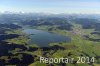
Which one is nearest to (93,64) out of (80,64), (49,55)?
(80,64)

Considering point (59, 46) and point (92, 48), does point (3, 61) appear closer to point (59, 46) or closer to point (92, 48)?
point (59, 46)

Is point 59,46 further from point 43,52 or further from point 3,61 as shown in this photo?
point 3,61

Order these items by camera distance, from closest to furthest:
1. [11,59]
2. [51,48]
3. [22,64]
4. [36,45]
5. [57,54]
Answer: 1. [22,64]
2. [11,59]
3. [57,54]
4. [51,48]
5. [36,45]

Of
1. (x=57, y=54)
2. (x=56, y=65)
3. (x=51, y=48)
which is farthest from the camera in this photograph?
(x=51, y=48)

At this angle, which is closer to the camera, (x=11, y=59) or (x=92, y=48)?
(x=11, y=59)

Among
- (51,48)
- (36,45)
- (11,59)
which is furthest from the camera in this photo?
(36,45)

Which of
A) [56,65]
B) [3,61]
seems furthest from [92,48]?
[3,61]

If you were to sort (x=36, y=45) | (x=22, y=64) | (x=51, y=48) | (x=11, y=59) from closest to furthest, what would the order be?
(x=22, y=64)
(x=11, y=59)
(x=51, y=48)
(x=36, y=45)

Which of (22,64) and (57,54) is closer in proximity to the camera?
(22,64)
